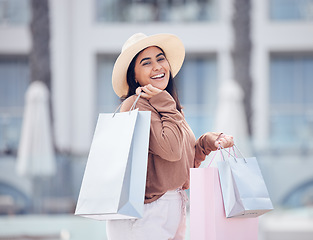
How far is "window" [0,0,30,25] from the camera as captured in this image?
1402cm

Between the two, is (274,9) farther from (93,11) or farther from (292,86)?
(93,11)

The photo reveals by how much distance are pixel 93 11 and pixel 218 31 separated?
3209mm

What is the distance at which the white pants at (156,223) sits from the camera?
2.16 metres

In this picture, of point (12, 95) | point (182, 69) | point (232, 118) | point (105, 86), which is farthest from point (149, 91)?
point (12, 95)

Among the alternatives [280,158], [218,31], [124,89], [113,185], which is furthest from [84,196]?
[218,31]

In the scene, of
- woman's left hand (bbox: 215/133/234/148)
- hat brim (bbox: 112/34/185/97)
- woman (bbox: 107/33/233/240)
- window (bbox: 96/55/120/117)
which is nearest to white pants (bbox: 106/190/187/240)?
woman (bbox: 107/33/233/240)

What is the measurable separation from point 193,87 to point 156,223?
12149 mm

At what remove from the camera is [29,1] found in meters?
14.0

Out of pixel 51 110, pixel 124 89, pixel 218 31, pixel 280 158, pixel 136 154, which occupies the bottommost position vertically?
pixel 136 154

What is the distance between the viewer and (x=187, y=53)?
46.2 ft

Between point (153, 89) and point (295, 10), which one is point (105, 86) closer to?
point (295, 10)

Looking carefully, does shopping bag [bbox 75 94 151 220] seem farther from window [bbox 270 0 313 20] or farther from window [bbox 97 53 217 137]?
window [bbox 270 0 313 20]

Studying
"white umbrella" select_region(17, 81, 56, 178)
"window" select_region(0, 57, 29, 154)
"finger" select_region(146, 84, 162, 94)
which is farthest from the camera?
"window" select_region(0, 57, 29, 154)

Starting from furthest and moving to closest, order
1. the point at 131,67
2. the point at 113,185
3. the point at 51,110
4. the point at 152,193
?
1. the point at 51,110
2. the point at 131,67
3. the point at 152,193
4. the point at 113,185
